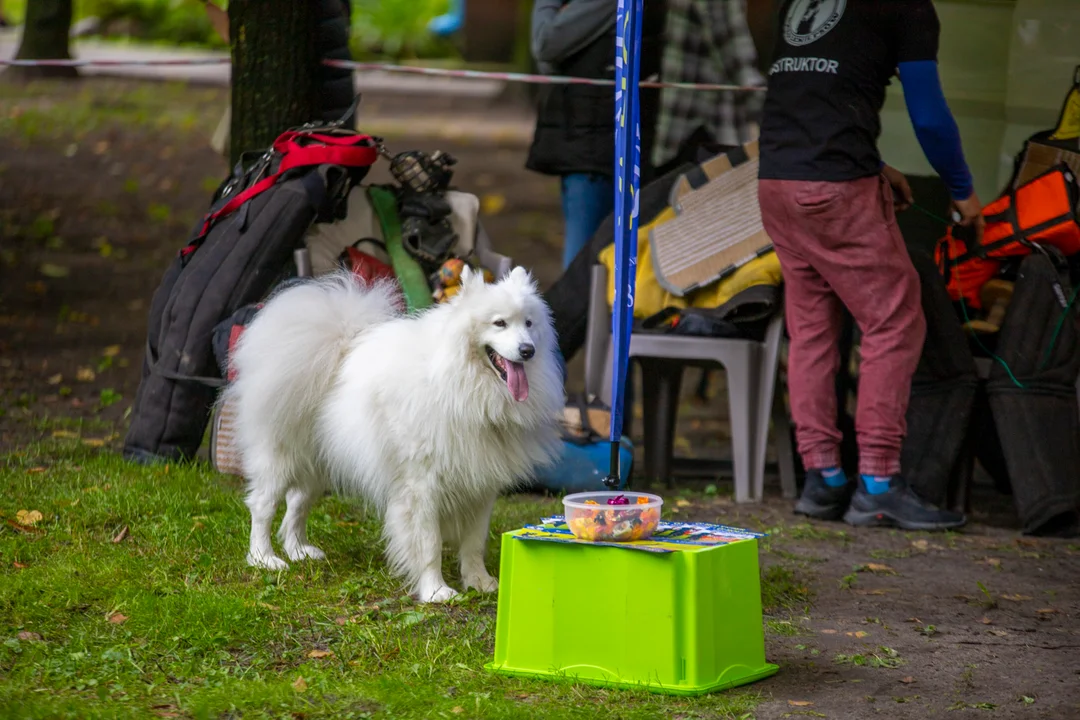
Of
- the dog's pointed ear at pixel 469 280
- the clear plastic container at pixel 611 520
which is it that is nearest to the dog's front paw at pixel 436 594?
the clear plastic container at pixel 611 520

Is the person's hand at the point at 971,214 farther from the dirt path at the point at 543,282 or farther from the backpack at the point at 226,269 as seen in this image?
the backpack at the point at 226,269

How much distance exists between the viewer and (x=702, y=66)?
719 centimetres

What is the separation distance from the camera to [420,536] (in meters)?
4.40

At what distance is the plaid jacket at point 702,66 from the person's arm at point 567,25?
531 millimetres

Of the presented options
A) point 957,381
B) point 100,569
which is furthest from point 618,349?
point 957,381

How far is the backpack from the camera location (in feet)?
19.0

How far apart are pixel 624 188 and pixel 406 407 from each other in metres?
1.02

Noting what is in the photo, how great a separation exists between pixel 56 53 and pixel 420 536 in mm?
11859

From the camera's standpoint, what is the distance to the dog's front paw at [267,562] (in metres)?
4.64

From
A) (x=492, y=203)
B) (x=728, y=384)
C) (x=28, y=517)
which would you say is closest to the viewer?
(x=28, y=517)

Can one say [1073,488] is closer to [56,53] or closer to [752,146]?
[752,146]

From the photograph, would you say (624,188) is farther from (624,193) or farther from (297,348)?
(297,348)

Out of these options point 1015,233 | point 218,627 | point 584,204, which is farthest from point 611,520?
point 584,204

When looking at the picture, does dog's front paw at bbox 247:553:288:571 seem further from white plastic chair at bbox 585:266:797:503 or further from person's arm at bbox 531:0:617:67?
person's arm at bbox 531:0:617:67
